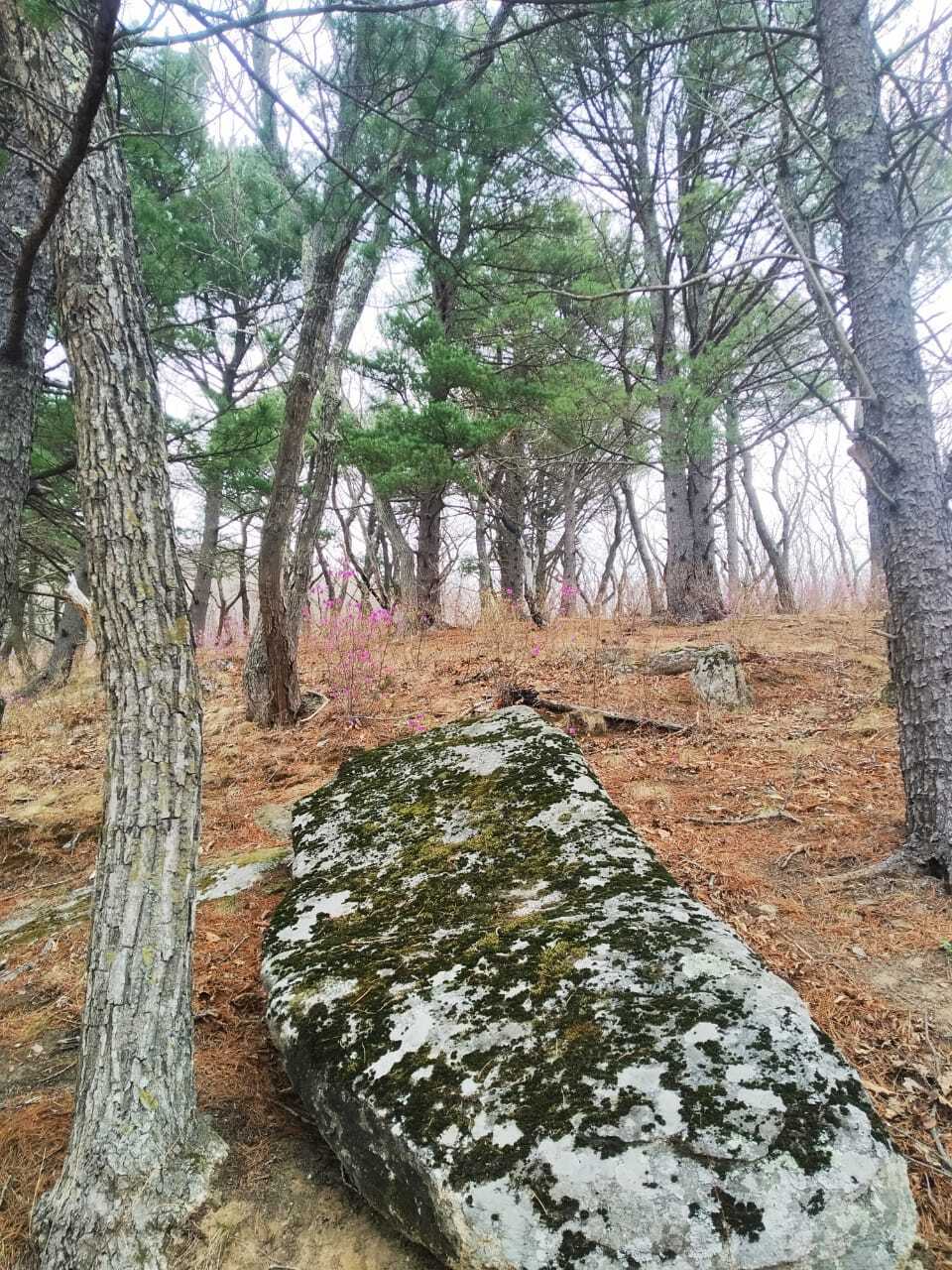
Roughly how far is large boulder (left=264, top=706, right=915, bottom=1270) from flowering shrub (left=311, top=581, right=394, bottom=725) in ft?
10.5

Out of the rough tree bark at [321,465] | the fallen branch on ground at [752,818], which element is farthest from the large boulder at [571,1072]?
the rough tree bark at [321,465]

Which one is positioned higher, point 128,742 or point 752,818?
point 128,742

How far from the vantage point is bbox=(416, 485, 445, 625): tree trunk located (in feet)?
31.9

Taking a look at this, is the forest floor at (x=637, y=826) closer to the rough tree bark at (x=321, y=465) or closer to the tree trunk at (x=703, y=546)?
the rough tree bark at (x=321, y=465)

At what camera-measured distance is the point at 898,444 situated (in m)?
2.76

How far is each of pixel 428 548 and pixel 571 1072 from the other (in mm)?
8951

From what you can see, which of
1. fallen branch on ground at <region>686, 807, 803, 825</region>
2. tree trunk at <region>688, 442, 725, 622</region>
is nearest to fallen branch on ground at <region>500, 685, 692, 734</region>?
fallen branch on ground at <region>686, 807, 803, 825</region>

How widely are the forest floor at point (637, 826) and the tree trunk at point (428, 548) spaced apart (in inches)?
123

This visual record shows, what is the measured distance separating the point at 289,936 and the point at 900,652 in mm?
2643

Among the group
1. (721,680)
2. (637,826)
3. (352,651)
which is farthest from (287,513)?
(721,680)

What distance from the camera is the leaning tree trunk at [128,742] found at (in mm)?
1406

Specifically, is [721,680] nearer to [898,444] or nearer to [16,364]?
[898,444]

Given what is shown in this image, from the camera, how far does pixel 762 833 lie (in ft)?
10.2

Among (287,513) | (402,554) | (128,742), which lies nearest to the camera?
(128,742)
